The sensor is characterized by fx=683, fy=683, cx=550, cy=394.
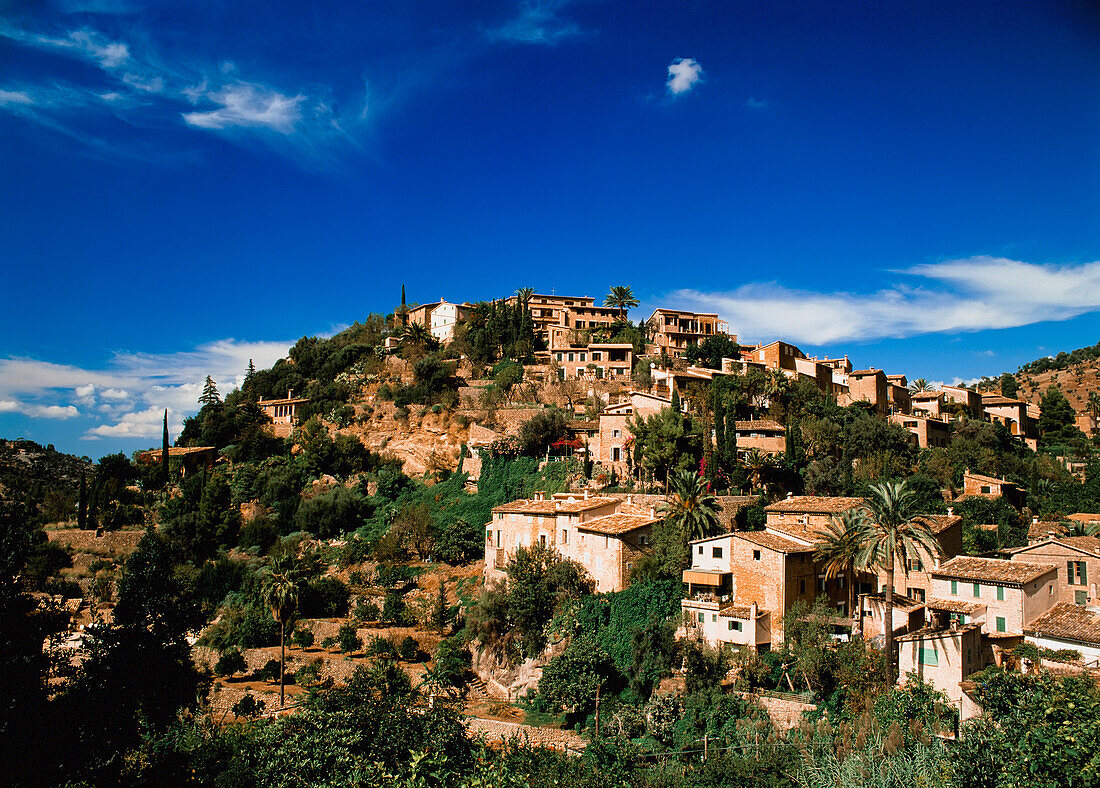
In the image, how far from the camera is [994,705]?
15.1 m

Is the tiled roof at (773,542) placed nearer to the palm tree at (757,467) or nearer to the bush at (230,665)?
the palm tree at (757,467)

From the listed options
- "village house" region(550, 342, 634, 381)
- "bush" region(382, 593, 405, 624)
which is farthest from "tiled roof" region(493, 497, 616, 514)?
"village house" region(550, 342, 634, 381)

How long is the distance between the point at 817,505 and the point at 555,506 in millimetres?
13987

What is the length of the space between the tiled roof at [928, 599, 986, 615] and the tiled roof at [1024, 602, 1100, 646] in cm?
163

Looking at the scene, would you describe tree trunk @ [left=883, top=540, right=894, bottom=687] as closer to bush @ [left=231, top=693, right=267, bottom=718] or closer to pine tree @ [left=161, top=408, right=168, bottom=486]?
bush @ [left=231, top=693, right=267, bottom=718]

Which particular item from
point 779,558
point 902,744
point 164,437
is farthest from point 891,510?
point 164,437

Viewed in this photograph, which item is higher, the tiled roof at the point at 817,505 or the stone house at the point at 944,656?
the tiled roof at the point at 817,505

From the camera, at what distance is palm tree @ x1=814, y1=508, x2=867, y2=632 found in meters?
27.3

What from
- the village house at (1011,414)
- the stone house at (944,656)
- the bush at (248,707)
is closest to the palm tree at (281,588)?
the bush at (248,707)

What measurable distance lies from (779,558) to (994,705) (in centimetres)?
1323

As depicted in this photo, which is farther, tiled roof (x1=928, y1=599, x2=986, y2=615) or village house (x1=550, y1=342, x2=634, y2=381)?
village house (x1=550, y1=342, x2=634, y2=381)

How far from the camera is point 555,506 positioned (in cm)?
3897

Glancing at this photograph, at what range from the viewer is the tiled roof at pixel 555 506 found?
121ft

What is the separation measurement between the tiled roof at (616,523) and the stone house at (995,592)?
12.7m
